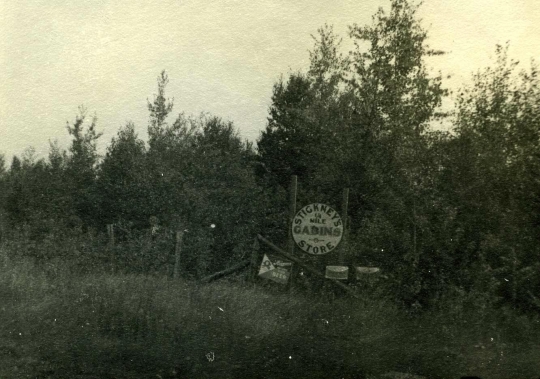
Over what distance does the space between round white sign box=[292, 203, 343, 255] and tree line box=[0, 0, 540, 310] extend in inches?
44.4

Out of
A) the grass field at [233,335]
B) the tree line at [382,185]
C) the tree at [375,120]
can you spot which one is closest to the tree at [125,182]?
the tree line at [382,185]

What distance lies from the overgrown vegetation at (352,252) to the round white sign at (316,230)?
1.14 m

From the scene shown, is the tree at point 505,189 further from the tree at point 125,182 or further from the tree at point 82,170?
the tree at point 82,170

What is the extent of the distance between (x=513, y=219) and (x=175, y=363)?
7.14 meters

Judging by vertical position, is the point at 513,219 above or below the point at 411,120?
below

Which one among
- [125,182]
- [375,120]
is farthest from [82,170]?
[375,120]

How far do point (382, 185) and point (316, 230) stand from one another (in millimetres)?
5584

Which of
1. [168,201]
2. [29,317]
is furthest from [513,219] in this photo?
[168,201]

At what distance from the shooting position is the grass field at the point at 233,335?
23.0 feet

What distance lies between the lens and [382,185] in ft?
51.1

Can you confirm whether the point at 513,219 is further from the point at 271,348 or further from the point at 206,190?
the point at 206,190

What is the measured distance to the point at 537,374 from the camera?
288 inches

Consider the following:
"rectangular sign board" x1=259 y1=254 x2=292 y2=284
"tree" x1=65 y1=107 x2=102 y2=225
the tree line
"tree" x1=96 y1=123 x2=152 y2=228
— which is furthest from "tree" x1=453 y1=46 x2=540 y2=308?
"tree" x1=65 y1=107 x2=102 y2=225

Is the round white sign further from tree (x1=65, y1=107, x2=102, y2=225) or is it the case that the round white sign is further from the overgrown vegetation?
tree (x1=65, y1=107, x2=102, y2=225)
